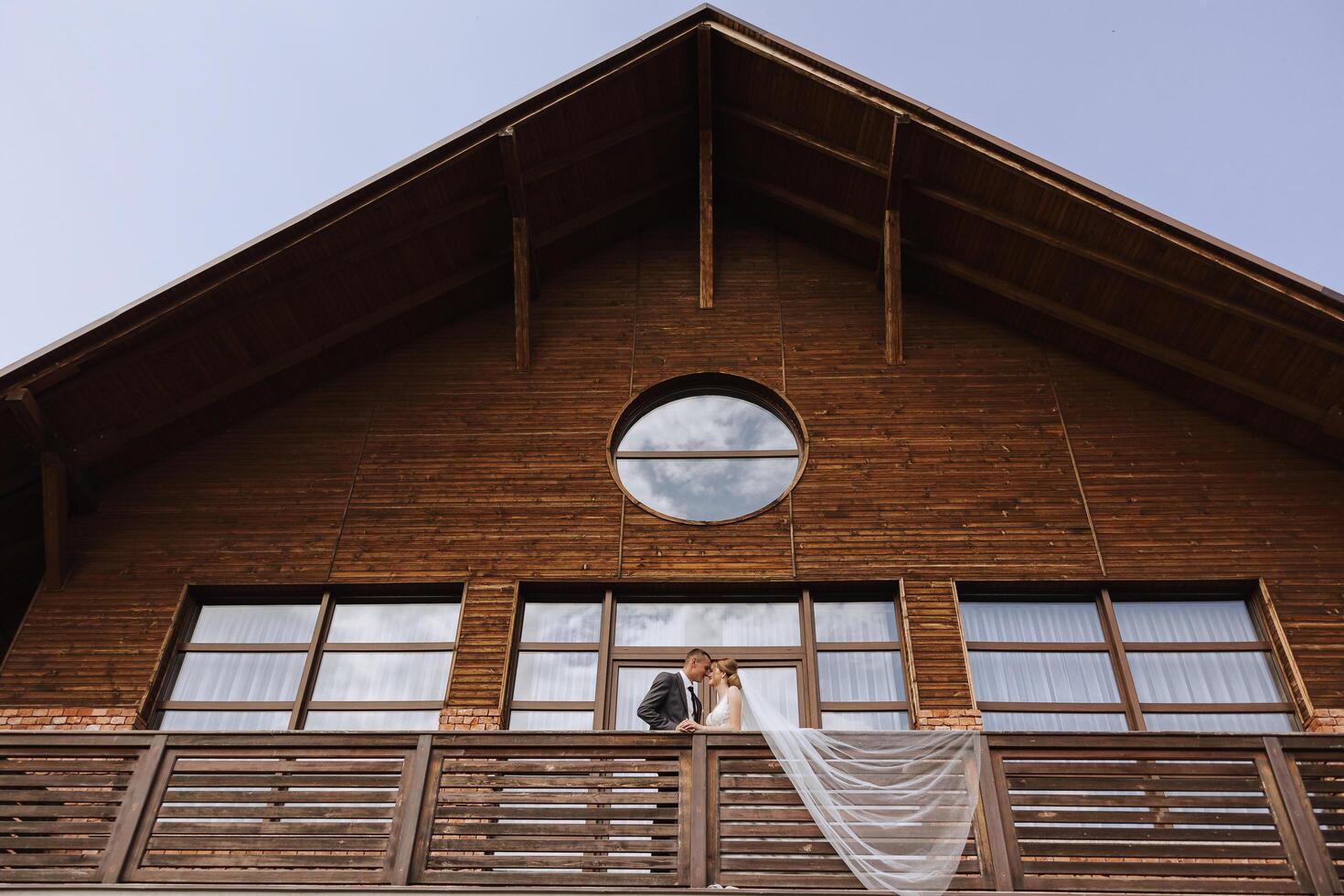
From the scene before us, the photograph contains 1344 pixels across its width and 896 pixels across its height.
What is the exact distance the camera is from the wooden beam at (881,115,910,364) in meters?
10.9

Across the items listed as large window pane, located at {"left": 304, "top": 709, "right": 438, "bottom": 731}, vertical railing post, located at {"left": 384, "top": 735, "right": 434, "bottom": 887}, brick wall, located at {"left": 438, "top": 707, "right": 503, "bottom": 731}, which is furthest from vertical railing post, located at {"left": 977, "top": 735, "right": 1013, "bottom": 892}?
large window pane, located at {"left": 304, "top": 709, "right": 438, "bottom": 731}

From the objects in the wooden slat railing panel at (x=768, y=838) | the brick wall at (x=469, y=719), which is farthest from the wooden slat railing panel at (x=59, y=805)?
the wooden slat railing panel at (x=768, y=838)

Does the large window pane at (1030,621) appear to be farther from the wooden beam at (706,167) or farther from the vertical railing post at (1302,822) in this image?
the wooden beam at (706,167)

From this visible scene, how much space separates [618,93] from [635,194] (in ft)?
4.26

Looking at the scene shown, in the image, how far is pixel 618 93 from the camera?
11.2 m

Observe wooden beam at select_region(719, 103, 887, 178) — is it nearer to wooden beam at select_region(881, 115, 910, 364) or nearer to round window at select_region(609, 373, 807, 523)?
wooden beam at select_region(881, 115, 910, 364)

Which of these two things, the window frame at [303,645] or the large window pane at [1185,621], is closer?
the window frame at [303,645]

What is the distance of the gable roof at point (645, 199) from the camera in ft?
32.4

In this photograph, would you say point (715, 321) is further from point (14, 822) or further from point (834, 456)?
point (14, 822)

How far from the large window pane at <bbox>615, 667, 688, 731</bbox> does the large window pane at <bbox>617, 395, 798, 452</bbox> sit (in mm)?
2259

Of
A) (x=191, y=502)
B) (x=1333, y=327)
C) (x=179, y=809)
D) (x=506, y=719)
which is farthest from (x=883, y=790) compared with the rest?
(x=191, y=502)

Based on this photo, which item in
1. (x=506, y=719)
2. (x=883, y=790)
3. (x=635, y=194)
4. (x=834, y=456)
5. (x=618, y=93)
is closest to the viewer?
(x=883, y=790)

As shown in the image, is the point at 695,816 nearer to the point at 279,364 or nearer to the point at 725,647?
the point at 725,647

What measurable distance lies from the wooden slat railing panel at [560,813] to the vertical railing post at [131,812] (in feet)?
6.08
